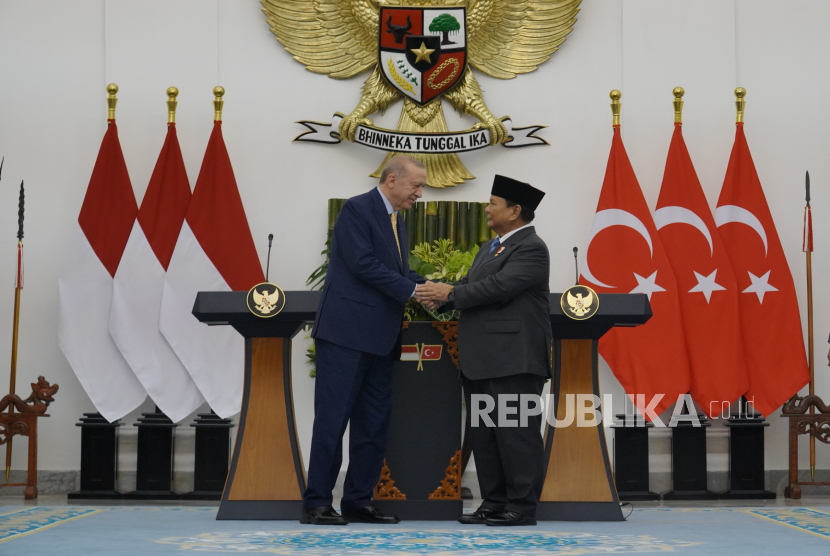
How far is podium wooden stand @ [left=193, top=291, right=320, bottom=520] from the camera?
11.8 ft

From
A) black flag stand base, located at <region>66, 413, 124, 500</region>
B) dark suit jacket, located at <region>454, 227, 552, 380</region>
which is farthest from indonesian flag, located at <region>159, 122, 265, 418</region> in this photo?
dark suit jacket, located at <region>454, 227, 552, 380</region>

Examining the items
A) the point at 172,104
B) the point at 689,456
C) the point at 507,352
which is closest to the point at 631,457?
the point at 689,456

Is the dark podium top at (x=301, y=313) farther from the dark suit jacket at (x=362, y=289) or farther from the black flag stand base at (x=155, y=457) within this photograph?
the black flag stand base at (x=155, y=457)

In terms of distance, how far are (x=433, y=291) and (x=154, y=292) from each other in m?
2.70

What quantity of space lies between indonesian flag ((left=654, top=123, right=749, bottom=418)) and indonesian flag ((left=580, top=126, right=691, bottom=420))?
8cm

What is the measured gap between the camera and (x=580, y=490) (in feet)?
12.0

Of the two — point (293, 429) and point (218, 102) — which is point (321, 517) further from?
point (218, 102)

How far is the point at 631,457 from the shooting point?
18.2 feet

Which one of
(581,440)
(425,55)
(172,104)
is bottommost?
(581,440)

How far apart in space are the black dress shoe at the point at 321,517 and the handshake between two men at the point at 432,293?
2.90 ft

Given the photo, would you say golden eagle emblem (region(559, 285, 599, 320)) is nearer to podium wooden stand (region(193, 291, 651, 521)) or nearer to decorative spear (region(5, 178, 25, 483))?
podium wooden stand (region(193, 291, 651, 521))

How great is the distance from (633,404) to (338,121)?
8.77 ft

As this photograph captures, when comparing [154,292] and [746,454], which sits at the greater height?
[154,292]

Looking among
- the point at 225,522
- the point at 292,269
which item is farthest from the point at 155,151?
the point at 225,522
